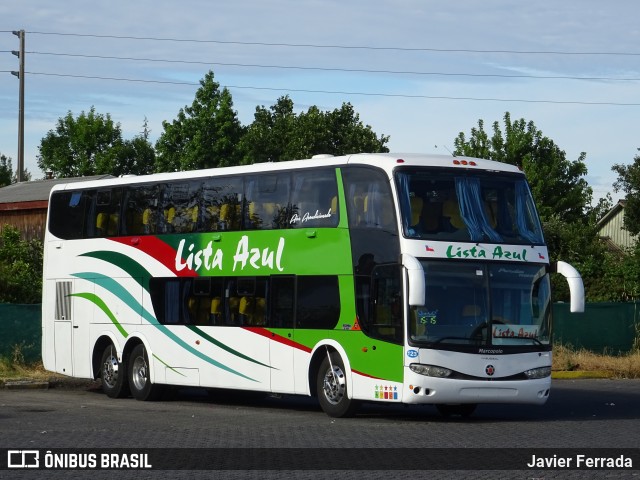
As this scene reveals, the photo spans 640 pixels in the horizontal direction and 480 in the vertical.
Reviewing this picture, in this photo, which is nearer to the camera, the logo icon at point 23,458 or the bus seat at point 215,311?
the logo icon at point 23,458

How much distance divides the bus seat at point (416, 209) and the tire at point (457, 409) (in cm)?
323

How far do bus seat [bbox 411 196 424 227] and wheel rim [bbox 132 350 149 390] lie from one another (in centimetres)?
729

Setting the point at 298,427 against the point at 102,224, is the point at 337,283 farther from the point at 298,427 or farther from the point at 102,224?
the point at 102,224

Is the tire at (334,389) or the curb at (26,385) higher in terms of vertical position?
the tire at (334,389)

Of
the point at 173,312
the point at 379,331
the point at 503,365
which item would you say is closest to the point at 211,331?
the point at 173,312

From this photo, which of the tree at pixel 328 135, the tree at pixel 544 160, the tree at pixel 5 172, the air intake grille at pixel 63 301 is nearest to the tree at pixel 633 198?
the tree at pixel 544 160

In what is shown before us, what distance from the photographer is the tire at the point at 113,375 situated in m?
24.3

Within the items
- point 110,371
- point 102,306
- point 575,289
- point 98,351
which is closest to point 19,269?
point 98,351

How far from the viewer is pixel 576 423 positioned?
1848cm

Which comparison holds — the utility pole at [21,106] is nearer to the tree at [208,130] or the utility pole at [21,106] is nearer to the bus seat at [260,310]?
the tree at [208,130]

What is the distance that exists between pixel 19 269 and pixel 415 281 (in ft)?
66.6

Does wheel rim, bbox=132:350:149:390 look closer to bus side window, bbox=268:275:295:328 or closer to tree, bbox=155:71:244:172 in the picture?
bus side window, bbox=268:275:295:328

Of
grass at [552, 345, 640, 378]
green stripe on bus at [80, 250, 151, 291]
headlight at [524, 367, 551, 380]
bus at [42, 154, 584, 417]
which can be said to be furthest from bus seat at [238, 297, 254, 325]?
grass at [552, 345, 640, 378]

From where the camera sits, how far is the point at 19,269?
35812 mm
